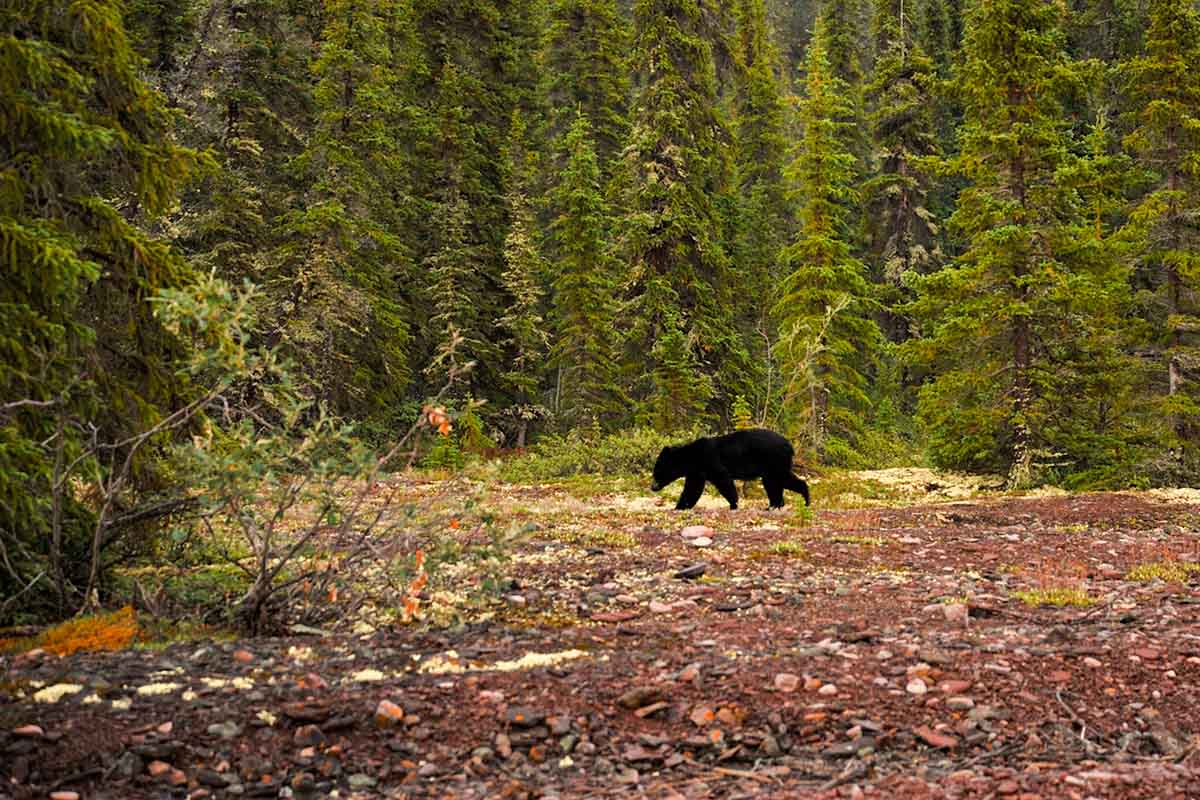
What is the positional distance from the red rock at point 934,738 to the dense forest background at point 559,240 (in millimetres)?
3647

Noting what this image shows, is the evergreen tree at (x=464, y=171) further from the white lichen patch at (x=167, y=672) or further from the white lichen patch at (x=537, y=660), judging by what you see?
the white lichen patch at (x=167, y=672)

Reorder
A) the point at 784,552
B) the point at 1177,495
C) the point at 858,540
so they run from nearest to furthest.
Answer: the point at 784,552 → the point at 858,540 → the point at 1177,495

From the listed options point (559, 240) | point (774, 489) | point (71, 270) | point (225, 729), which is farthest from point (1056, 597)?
point (559, 240)

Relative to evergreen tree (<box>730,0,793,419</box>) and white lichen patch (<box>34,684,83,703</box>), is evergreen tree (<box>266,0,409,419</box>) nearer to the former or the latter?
evergreen tree (<box>730,0,793,419</box>)

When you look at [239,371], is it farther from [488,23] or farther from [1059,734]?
[488,23]

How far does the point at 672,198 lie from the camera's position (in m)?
27.0

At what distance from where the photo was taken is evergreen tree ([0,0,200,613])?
22.0ft

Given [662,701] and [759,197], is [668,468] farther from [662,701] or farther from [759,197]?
[759,197]

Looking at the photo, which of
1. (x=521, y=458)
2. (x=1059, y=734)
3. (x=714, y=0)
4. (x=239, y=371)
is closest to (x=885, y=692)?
(x=1059, y=734)

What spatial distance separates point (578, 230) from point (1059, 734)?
24437mm

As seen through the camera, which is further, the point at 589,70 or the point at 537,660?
the point at 589,70

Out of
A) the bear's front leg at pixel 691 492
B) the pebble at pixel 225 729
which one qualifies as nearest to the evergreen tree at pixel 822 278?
the bear's front leg at pixel 691 492

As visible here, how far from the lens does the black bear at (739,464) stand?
14438 millimetres

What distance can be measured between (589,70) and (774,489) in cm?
2589
